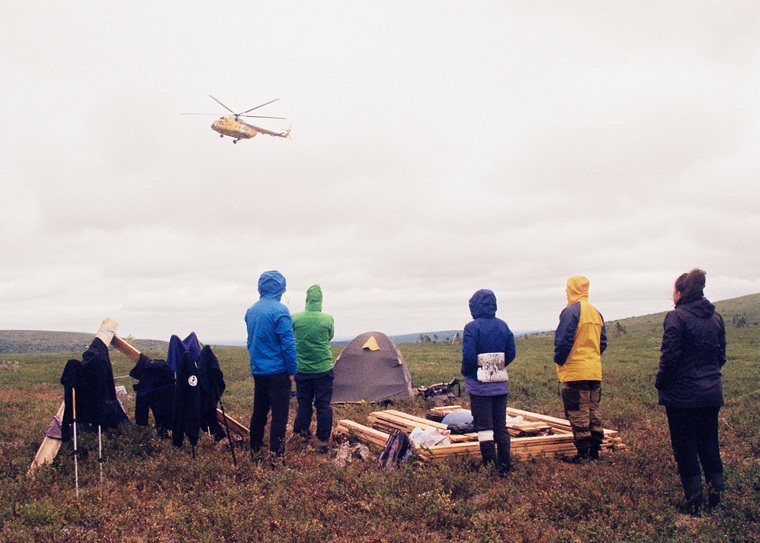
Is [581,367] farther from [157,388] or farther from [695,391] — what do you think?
[157,388]

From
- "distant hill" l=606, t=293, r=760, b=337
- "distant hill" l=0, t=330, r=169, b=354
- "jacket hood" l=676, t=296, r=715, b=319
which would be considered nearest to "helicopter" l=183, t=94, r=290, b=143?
"jacket hood" l=676, t=296, r=715, b=319

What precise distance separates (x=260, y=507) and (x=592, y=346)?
5085 mm

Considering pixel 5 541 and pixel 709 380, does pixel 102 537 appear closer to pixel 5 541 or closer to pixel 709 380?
pixel 5 541

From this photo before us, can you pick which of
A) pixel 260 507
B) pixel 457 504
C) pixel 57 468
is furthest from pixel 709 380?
pixel 57 468

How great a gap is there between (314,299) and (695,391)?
240 inches

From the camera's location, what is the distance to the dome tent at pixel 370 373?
13266 mm

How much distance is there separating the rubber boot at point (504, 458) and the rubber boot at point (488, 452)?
0.11 m

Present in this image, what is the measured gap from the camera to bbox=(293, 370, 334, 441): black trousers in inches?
338

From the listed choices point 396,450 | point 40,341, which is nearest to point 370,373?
point 396,450

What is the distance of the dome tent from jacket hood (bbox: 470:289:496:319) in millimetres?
6248

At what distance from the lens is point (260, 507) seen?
5.84m

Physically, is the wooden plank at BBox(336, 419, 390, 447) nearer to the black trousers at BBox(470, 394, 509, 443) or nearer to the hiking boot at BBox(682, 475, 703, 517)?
the black trousers at BBox(470, 394, 509, 443)

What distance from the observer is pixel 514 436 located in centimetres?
887

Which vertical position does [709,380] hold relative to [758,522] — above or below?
above
